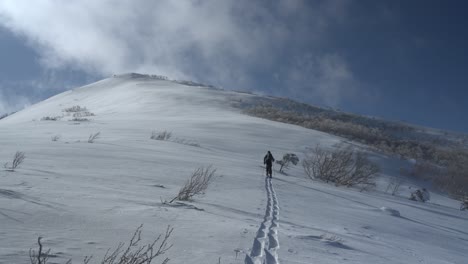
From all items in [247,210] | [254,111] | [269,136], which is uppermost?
[254,111]

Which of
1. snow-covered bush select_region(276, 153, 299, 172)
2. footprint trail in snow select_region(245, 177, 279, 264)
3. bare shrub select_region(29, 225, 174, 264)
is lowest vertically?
footprint trail in snow select_region(245, 177, 279, 264)

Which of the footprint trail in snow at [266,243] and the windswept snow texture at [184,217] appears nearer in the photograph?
the windswept snow texture at [184,217]

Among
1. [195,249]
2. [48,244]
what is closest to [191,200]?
[195,249]

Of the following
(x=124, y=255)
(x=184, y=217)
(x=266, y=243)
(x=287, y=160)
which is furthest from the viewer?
(x=287, y=160)

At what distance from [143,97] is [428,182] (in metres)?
44.9

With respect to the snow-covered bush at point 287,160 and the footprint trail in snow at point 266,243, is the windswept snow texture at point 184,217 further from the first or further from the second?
the snow-covered bush at point 287,160

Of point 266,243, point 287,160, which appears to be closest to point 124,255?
point 266,243

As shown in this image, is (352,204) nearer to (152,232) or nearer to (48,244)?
(152,232)

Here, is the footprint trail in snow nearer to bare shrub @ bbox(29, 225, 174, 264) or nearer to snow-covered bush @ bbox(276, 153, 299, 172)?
bare shrub @ bbox(29, 225, 174, 264)

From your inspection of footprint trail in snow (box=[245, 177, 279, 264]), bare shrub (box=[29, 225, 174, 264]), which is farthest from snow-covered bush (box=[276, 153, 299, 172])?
bare shrub (box=[29, 225, 174, 264])

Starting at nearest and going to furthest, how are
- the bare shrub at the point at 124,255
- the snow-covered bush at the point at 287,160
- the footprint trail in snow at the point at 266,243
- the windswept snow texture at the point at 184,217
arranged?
the bare shrub at the point at 124,255 → the windswept snow texture at the point at 184,217 → the footprint trail in snow at the point at 266,243 → the snow-covered bush at the point at 287,160

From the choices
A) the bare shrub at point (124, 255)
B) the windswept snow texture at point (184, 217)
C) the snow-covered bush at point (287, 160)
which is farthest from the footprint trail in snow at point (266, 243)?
the snow-covered bush at point (287, 160)

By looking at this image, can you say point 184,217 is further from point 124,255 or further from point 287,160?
point 287,160

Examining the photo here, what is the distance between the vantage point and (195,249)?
13.7ft
